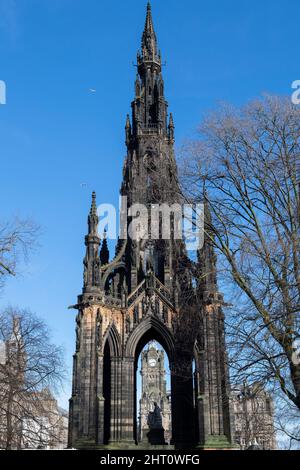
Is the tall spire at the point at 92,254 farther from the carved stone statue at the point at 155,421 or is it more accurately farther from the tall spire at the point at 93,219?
the carved stone statue at the point at 155,421

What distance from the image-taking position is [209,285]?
27297 millimetres

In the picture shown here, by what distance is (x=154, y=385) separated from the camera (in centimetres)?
7962

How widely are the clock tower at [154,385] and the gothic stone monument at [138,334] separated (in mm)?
46017

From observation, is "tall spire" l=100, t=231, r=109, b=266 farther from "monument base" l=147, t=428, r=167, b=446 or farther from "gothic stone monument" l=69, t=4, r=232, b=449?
"monument base" l=147, t=428, r=167, b=446

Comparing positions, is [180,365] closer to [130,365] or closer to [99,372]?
[130,365]

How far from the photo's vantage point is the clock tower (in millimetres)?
76500

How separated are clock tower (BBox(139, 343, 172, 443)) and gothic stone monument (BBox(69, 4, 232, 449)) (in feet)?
151

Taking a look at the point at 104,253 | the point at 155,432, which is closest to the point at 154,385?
the point at 104,253

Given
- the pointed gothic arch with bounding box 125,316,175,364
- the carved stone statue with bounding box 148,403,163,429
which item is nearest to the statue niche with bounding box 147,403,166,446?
the carved stone statue with bounding box 148,403,163,429

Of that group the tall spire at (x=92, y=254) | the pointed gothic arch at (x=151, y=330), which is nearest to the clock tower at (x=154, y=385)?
the pointed gothic arch at (x=151, y=330)

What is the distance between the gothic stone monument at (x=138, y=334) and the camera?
87.8 feet

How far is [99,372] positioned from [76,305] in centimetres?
353
